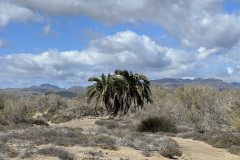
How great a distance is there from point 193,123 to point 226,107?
10.4 ft

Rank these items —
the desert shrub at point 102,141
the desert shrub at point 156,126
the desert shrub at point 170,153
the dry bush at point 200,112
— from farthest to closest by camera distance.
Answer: the desert shrub at point 156,126
the dry bush at point 200,112
the desert shrub at point 102,141
the desert shrub at point 170,153

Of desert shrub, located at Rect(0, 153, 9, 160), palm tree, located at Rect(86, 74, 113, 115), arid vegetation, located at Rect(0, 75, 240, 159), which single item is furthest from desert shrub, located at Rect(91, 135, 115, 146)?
palm tree, located at Rect(86, 74, 113, 115)

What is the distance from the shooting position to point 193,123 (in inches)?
752

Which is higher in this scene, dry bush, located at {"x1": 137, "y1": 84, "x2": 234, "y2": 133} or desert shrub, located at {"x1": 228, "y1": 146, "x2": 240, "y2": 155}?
dry bush, located at {"x1": 137, "y1": 84, "x2": 234, "y2": 133}

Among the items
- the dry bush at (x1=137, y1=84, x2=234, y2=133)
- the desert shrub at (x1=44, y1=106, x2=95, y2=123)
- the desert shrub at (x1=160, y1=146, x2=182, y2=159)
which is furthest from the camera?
the desert shrub at (x1=44, y1=106, x2=95, y2=123)

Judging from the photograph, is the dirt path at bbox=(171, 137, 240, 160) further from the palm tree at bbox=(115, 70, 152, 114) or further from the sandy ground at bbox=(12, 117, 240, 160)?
the palm tree at bbox=(115, 70, 152, 114)

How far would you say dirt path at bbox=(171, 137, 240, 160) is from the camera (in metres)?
10.4

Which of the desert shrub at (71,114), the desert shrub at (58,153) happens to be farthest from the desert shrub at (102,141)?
the desert shrub at (71,114)

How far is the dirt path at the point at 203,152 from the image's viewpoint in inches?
408

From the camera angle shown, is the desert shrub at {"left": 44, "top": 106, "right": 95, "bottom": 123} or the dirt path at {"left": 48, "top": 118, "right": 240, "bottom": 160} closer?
the dirt path at {"left": 48, "top": 118, "right": 240, "bottom": 160}

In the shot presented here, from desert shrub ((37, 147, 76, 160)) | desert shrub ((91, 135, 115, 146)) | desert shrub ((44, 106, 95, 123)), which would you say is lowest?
desert shrub ((44, 106, 95, 123))

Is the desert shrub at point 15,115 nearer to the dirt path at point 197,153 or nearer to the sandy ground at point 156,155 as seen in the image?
the sandy ground at point 156,155

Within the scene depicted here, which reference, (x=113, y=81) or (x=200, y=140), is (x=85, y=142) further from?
(x=113, y=81)

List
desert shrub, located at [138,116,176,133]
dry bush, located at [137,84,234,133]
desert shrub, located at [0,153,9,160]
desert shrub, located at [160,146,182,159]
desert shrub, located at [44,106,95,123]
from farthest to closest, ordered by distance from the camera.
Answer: desert shrub, located at [44,106,95,123], desert shrub, located at [138,116,176,133], dry bush, located at [137,84,234,133], desert shrub, located at [160,146,182,159], desert shrub, located at [0,153,9,160]
